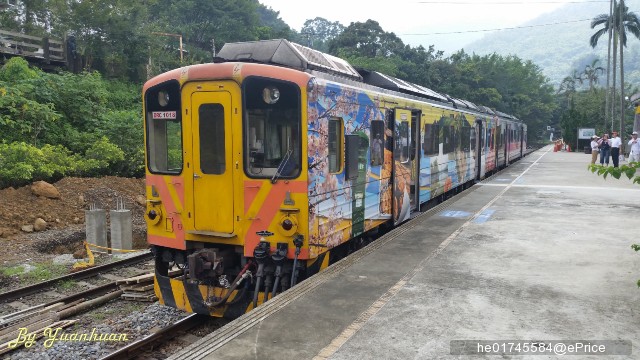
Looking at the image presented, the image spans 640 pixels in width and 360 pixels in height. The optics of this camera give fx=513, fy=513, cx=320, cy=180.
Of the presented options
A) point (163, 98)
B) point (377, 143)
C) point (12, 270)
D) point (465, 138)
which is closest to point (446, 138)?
point (465, 138)

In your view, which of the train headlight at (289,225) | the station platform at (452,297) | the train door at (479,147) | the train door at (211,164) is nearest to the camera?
the station platform at (452,297)

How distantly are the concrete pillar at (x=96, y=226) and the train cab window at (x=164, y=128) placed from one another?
519cm

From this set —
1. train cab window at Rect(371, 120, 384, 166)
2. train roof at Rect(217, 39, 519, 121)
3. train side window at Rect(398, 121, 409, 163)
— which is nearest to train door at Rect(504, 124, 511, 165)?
train side window at Rect(398, 121, 409, 163)

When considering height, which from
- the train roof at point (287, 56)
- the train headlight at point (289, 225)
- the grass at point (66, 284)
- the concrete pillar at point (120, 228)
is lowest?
the grass at point (66, 284)

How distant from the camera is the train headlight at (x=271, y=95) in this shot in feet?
19.2

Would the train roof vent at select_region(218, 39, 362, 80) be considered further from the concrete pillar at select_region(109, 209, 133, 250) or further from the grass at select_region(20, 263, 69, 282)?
the concrete pillar at select_region(109, 209, 133, 250)


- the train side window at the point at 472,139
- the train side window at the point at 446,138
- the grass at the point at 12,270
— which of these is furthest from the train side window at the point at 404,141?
the train side window at the point at 472,139

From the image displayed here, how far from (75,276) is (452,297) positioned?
6.59m

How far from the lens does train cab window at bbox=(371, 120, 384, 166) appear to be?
772 cm

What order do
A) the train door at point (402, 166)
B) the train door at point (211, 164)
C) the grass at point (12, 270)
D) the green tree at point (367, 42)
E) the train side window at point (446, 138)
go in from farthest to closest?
1. the green tree at point (367, 42)
2. the train side window at point (446, 138)
3. the grass at point (12, 270)
4. the train door at point (402, 166)
5. the train door at point (211, 164)

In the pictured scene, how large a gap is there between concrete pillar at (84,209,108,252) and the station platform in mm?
6449

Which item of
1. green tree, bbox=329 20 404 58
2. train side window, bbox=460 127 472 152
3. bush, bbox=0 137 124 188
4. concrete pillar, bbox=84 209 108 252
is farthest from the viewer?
green tree, bbox=329 20 404 58

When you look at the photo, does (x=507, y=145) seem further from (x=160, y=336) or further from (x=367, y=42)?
(x=367, y=42)

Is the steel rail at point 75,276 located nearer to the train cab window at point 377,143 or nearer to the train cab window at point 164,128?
the train cab window at point 164,128
